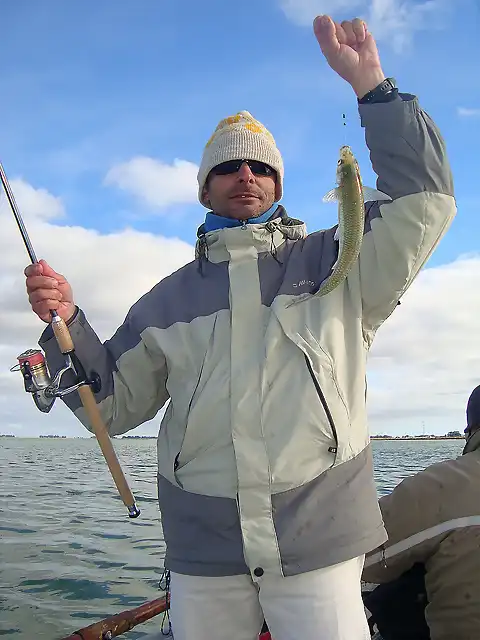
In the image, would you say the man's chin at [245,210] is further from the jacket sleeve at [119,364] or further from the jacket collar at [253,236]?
the jacket sleeve at [119,364]

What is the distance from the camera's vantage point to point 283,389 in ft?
9.04

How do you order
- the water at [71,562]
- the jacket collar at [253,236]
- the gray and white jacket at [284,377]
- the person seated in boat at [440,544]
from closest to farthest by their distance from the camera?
the gray and white jacket at [284,377]
the jacket collar at [253,236]
the person seated in boat at [440,544]
the water at [71,562]

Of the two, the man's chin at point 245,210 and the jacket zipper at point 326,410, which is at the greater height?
the man's chin at point 245,210

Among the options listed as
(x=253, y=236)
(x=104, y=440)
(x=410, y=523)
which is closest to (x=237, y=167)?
(x=253, y=236)

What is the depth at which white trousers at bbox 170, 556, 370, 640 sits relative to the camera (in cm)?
250

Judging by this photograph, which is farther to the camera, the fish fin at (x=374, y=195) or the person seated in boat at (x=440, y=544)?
the person seated in boat at (x=440, y=544)

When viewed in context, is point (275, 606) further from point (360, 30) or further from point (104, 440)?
point (360, 30)

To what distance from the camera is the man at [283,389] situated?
8.49 ft

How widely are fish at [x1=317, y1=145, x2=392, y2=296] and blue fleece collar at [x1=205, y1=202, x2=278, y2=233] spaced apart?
55 cm

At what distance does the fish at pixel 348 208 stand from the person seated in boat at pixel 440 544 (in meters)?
1.68

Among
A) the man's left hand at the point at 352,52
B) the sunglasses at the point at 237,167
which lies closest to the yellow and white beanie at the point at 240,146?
the sunglasses at the point at 237,167

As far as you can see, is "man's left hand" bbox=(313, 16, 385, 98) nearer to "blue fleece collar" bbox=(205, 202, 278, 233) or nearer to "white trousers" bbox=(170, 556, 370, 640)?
"blue fleece collar" bbox=(205, 202, 278, 233)

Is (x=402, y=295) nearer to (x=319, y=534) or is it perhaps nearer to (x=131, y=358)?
(x=319, y=534)

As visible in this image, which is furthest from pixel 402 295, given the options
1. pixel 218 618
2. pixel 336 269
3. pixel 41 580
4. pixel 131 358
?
pixel 41 580
